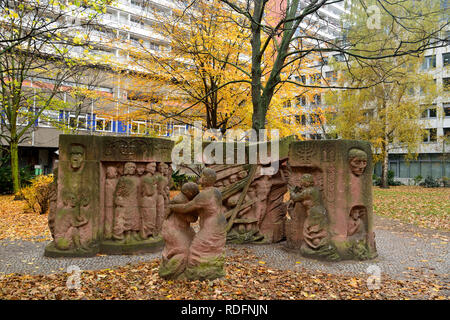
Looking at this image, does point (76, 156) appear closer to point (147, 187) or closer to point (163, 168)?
point (147, 187)

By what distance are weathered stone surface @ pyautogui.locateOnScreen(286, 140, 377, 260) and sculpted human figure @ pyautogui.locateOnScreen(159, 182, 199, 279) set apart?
2675 mm

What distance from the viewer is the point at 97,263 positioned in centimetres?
621

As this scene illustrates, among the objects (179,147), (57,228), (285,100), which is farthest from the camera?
(179,147)

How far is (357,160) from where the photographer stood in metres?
6.37

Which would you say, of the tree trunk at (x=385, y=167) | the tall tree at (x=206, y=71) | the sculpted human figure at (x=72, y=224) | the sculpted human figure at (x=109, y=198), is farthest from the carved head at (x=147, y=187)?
the tree trunk at (x=385, y=167)

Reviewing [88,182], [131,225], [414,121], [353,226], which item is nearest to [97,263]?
[131,225]

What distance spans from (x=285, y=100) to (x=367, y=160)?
7345mm

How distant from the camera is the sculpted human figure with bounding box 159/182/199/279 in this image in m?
4.94

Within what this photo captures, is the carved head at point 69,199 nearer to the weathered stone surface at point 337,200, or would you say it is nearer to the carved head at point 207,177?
the carved head at point 207,177

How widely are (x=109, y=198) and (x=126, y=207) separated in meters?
0.44

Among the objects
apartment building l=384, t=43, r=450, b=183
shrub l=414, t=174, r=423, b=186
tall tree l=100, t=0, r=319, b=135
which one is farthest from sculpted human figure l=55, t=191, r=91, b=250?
shrub l=414, t=174, r=423, b=186

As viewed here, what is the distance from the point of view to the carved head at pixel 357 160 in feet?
20.9

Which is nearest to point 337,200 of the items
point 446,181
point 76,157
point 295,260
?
point 295,260

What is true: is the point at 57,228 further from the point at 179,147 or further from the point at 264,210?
the point at 179,147
